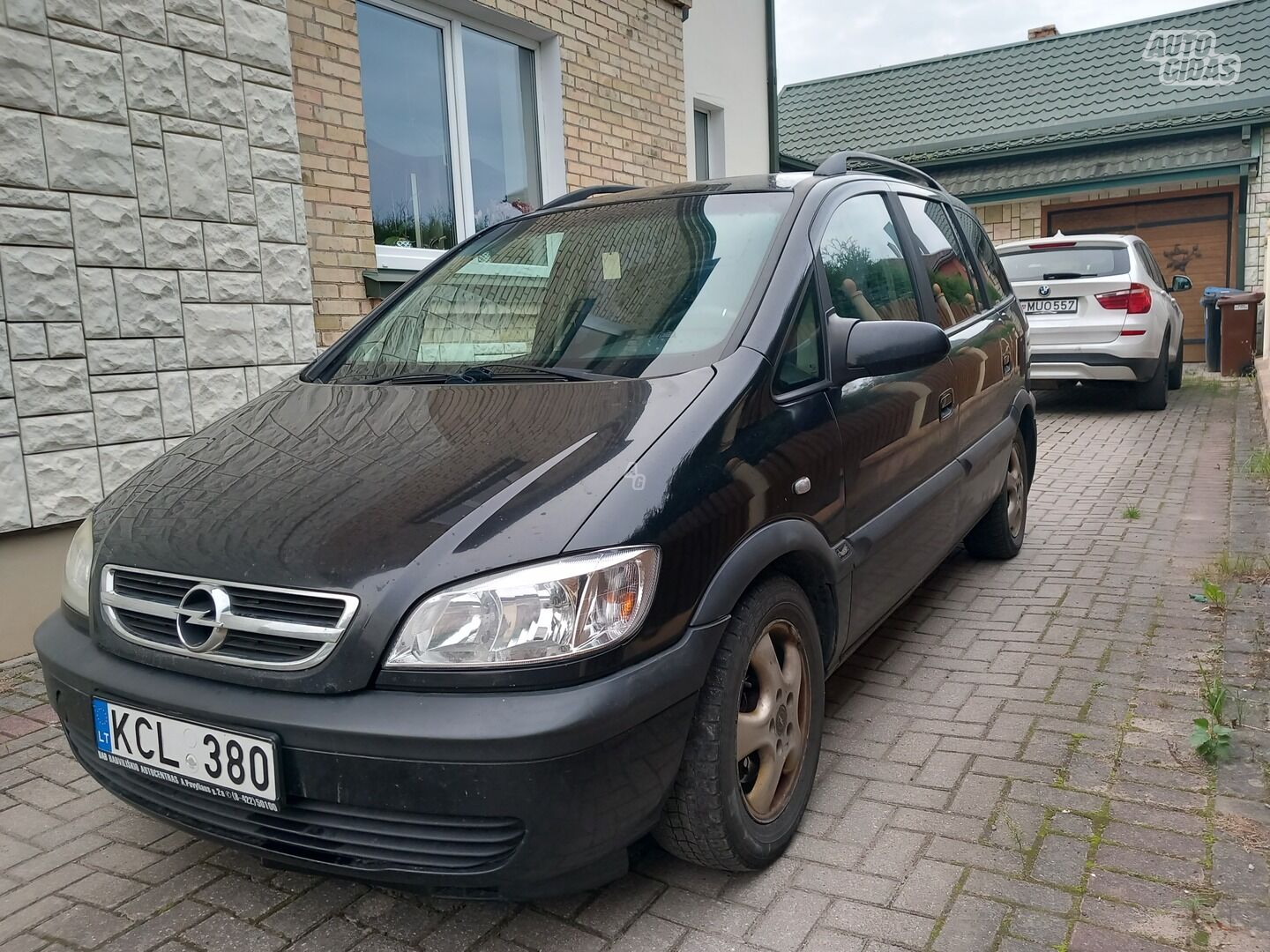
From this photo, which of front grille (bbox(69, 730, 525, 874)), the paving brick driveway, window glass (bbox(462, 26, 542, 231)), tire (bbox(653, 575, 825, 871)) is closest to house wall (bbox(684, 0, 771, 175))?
window glass (bbox(462, 26, 542, 231))

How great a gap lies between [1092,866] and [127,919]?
235cm

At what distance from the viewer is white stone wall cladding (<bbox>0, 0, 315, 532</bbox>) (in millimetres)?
4078

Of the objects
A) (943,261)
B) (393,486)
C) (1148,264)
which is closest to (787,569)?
(393,486)

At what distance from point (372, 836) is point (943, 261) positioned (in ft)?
10.9

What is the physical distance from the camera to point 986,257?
5.01 metres

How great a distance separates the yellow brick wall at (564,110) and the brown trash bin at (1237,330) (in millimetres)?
7635

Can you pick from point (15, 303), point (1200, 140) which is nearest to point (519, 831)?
point (15, 303)

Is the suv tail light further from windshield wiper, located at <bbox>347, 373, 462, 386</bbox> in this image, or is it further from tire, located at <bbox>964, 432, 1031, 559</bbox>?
windshield wiper, located at <bbox>347, 373, 462, 386</bbox>

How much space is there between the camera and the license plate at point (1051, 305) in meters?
9.81

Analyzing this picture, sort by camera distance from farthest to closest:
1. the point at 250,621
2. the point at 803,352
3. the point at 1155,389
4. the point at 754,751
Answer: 1. the point at 1155,389
2. the point at 803,352
3. the point at 754,751
4. the point at 250,621

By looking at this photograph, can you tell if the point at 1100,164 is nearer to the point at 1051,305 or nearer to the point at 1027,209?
the point at 1027,209

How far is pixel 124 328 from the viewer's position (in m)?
4.43

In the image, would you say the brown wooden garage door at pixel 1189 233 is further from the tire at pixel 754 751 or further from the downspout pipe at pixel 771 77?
the tire at pixel 754 751

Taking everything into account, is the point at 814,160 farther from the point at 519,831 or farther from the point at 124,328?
the point at 519,831
